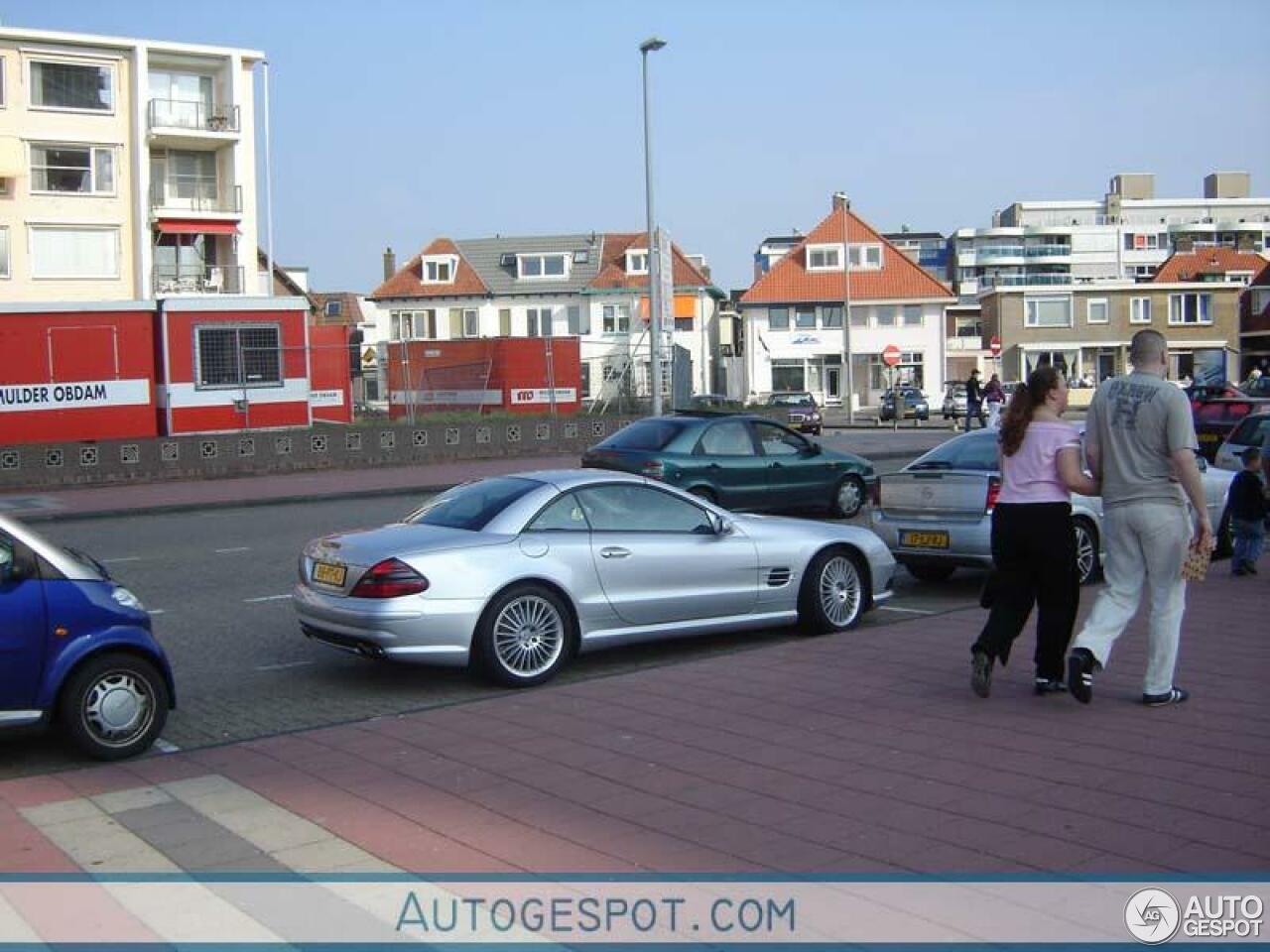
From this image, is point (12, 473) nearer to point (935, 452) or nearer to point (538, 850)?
point (935, 452)

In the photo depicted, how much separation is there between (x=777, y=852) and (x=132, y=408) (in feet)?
88.2

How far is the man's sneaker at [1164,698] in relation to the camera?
7172 millimetres

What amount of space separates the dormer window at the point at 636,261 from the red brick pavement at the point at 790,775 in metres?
64.5

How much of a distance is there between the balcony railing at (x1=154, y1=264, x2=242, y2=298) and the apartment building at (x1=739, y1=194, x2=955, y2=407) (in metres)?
28.6

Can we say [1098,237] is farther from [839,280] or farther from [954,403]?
[954,403]

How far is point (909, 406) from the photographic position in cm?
5703

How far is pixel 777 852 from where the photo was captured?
204 inches

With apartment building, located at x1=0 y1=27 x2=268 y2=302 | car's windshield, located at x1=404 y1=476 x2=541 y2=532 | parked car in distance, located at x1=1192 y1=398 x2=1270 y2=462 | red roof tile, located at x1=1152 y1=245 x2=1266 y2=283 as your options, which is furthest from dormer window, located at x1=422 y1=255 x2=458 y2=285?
car's windshield, located at x1=404 y1=476 x2=541 y2=532

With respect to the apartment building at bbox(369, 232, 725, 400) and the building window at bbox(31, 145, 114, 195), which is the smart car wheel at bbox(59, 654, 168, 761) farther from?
the apartment building at bbox(369, 232, 725, 400)

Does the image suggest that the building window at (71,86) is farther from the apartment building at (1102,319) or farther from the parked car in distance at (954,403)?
the apartment building at (1102,319)

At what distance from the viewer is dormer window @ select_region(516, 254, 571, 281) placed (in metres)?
73.7

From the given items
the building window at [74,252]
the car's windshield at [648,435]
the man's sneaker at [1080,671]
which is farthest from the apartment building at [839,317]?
the man's sneaker at [1080,671]

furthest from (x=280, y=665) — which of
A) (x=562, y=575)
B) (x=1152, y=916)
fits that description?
(x=1152, y=916)

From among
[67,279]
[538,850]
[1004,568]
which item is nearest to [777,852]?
[538,850]
